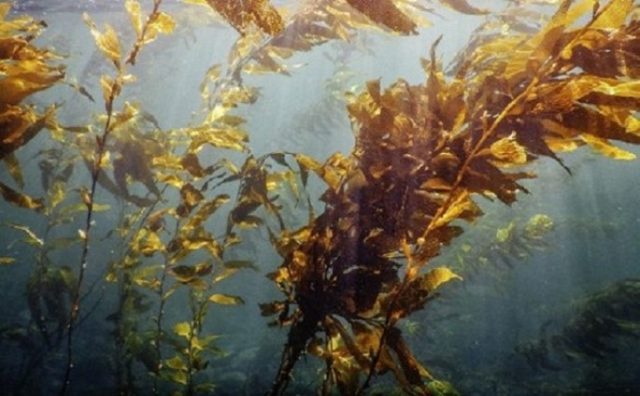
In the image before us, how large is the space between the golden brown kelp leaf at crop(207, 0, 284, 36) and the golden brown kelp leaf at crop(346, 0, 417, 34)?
228 millimetres

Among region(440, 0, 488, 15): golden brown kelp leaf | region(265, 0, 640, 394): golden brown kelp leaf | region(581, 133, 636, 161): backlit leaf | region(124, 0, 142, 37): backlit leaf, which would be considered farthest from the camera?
region(124, 0, 142, 37): backlit leaf

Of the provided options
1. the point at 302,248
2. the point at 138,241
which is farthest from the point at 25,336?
the point at 302,248

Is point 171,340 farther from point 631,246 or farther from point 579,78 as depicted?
point 631,246

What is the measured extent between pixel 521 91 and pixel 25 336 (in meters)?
4.83

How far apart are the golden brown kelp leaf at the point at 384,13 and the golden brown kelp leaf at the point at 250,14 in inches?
9.0

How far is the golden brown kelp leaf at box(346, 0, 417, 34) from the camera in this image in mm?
1307

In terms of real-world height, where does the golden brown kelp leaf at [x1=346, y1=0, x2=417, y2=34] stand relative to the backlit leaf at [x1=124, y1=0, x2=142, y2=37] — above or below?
above

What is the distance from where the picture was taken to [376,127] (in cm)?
188

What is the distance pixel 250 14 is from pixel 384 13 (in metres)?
0.36

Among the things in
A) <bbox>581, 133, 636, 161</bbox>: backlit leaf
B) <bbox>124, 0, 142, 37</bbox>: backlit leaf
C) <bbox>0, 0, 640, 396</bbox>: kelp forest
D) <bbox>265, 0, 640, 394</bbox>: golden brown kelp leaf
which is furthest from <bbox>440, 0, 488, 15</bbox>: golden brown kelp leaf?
<bbox>124, 0, 142, 37</bbox>: backlit leaf

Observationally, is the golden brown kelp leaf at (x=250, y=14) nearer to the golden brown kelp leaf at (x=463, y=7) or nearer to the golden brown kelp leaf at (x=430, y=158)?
the golden brown kelp leaf at (x=430, y=158)

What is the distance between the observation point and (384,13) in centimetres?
131

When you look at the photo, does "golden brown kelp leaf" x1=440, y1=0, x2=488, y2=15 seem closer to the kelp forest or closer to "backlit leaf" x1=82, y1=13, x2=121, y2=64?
the kelp forest

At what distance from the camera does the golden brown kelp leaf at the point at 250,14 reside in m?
1.27
